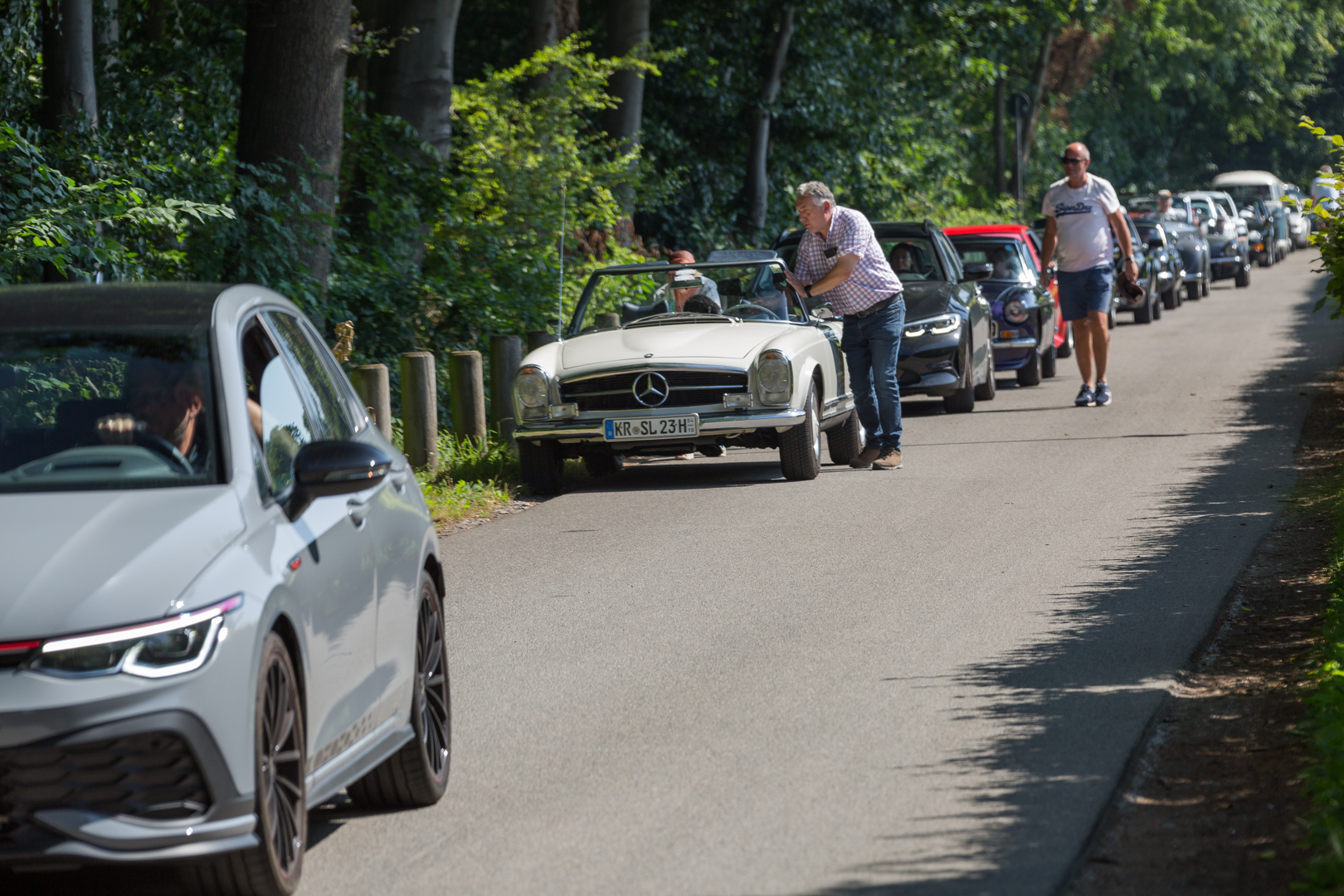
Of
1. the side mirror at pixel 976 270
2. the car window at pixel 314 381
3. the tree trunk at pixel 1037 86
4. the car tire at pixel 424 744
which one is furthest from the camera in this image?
the tree trunk at pixel 1037 86

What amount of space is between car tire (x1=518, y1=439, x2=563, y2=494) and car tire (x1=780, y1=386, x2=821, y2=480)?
1.58 metres

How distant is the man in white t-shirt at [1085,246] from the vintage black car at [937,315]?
3.09ft

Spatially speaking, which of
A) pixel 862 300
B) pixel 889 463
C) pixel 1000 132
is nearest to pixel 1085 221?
pixel 862 300

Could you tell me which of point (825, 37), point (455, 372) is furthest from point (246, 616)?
point (825, 37)

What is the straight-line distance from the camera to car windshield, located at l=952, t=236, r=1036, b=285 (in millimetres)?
20250

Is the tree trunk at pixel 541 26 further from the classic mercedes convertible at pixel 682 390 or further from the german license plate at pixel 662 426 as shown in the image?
the german license plate at pixel 662 426

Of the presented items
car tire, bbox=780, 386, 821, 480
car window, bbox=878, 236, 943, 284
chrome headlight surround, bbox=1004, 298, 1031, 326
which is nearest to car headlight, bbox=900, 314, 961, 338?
car window, bbox=878, 236, 943, 284

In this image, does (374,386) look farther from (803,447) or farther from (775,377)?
(803,447)

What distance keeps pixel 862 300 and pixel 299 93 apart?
483 cm

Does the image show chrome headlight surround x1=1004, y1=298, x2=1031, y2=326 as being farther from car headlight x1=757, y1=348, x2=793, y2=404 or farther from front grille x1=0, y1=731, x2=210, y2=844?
front grille x1=0, y1=731, x2=210, y2=844

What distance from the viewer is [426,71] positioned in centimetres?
1877

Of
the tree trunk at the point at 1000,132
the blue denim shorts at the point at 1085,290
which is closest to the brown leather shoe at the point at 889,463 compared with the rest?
the blue denim shorts at the point at 1085,290

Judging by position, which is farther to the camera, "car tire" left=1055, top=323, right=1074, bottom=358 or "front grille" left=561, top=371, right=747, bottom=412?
"car tire" left=1055, top=323, right=1074, bottom=358

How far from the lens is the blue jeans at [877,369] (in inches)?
531
